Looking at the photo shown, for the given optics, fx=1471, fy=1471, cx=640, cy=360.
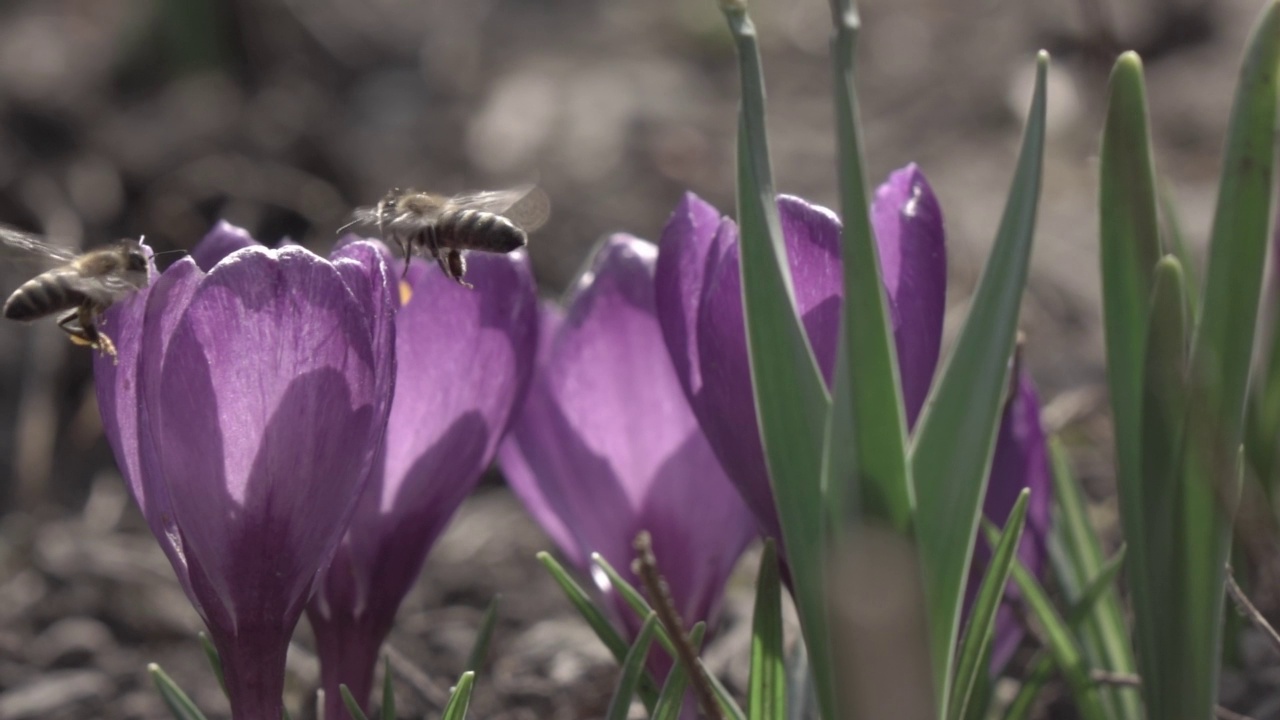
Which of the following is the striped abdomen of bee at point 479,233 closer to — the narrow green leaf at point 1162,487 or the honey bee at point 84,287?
the honey bee at point 84,287

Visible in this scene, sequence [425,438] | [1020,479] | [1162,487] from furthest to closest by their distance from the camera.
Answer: [1020,479] → [425,438] → [1162,487]

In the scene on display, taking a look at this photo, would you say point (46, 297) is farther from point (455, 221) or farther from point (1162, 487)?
point (1162, 487)

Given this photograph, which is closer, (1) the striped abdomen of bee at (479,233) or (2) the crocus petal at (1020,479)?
(1) the striped abdomen of bee at (479,233)

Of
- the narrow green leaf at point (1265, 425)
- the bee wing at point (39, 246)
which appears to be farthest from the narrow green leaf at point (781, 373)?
the narrow green leaf at point (1265, 425)

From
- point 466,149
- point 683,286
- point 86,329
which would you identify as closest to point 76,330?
point 86,329

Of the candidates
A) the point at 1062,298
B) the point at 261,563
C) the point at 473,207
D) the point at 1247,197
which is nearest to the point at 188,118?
the point at 1062,298

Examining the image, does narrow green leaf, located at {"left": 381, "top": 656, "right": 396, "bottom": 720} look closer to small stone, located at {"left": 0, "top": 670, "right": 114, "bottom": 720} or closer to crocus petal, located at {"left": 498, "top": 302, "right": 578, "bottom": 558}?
crocus petal, located at {"left": 498, "top": 302, "right": 578, "bottom": 558}
